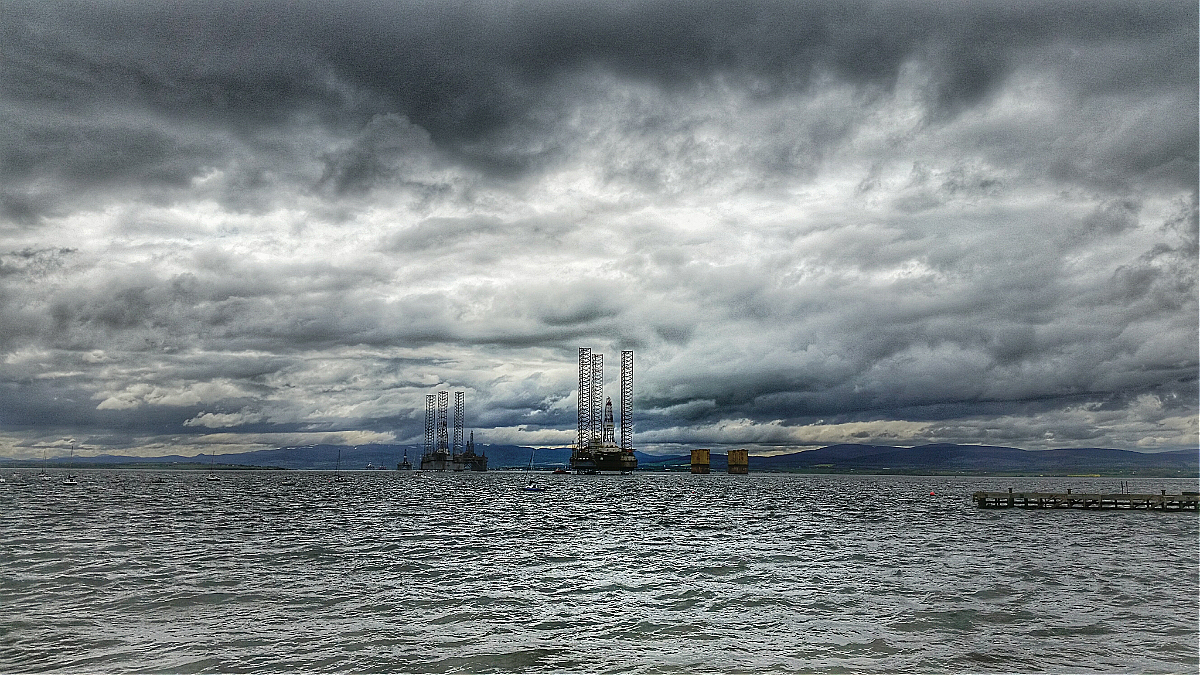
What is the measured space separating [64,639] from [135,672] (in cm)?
498

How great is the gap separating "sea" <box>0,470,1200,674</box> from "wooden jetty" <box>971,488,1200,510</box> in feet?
126

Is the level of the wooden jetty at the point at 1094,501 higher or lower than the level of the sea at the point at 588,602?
lower

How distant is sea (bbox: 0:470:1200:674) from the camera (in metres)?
21.9

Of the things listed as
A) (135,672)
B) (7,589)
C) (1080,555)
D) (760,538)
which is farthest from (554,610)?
(1080,555)

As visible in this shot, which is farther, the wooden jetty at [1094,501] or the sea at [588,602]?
the wooden jetty at [1094,501]

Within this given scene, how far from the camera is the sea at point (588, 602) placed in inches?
861

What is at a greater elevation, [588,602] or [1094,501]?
[588,602]

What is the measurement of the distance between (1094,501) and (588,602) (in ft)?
288

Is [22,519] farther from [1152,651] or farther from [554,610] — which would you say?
[1152,651]

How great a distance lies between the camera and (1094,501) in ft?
307

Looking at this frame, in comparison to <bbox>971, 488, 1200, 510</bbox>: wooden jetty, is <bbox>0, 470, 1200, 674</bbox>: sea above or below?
above

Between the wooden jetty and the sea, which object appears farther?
the wooden jetty

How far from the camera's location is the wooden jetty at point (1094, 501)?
89.0m

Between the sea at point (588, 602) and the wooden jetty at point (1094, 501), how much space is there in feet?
126
